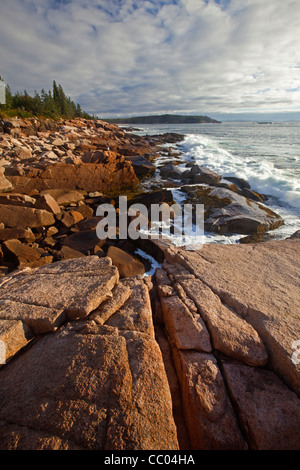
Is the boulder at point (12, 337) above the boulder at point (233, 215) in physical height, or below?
below

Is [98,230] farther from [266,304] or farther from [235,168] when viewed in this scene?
[235,168]

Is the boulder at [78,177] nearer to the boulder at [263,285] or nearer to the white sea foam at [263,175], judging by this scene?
the white sea foam at [263,175]

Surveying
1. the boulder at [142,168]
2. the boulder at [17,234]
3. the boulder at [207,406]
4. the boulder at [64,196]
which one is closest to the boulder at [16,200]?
the boulder at [64,196]

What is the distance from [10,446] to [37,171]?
10371 millimetres

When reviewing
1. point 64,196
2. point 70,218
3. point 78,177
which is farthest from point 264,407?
point 78,177

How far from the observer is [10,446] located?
1.55m

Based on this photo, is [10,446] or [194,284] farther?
[194,284]

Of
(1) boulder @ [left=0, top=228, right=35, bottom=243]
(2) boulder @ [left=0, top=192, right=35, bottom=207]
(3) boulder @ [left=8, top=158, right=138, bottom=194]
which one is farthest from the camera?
(3) boulder @ [left=8, top=158, right=138, bottom=194]

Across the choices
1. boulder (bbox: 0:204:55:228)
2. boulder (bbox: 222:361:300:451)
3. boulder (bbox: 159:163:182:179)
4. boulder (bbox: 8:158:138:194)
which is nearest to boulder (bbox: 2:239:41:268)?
boulder (bbox: 0:204:55:228)

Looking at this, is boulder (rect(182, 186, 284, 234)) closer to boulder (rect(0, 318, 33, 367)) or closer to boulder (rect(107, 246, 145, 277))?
boulder (rect(107, 246, 145, 277))

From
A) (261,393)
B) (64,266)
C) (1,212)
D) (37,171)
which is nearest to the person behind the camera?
(261,393)

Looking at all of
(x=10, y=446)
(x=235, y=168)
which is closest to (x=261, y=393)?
(x=10, y=446)

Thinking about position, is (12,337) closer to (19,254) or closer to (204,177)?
(19,254)

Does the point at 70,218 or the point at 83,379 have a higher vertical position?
the point at 70,218
